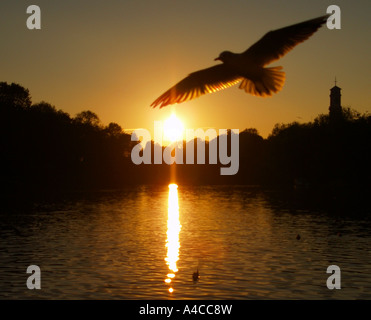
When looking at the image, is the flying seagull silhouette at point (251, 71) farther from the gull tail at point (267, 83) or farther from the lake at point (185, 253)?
the lake at point (185, 253)

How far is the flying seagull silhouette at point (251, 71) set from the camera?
10.0m

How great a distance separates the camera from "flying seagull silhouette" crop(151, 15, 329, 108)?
1004 centimetres

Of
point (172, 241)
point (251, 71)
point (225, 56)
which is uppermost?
point (225, 56)

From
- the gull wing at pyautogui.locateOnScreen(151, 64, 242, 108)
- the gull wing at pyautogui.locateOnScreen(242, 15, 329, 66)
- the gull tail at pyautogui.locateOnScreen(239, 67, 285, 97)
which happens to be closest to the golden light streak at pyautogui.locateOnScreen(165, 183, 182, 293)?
the gull wing at pyautogui.locateOnScreen(151, 64, 242, 108)

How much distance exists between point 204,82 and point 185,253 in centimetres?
2142

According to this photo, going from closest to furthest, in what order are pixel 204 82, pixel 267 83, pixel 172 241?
pixel 267 83, pixel 204 82, pixel 172 241

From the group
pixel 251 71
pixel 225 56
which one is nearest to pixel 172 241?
pixel 251 71

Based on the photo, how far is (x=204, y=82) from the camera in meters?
11.4

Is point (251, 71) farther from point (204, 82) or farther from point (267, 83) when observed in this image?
point (204, 82)

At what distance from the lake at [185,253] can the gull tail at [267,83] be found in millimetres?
11994

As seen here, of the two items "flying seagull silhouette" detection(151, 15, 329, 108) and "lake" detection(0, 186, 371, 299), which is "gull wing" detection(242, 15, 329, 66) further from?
"lake" detection(0, 186, 371, 299)

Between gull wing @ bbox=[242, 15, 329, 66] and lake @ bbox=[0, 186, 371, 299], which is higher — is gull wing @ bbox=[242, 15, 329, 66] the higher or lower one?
the higher one

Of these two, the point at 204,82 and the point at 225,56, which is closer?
the point at 225,56
